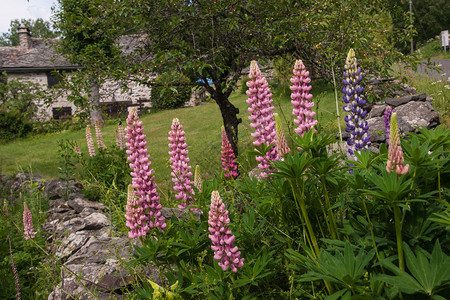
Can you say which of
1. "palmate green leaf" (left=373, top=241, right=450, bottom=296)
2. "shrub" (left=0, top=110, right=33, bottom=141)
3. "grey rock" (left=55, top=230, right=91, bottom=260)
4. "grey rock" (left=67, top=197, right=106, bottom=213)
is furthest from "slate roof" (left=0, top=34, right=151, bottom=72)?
"palmate green leaf" (left=373, top=241, right=450, bottom=296)

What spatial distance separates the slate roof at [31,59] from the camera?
1072 inches

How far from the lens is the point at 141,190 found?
2.84 metres

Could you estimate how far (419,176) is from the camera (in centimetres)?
180

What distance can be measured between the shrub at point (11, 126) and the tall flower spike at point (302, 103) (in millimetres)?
21452

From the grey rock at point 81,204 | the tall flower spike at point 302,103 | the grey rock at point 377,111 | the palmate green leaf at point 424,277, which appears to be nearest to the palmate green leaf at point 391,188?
the palmate green leaf at point 424,277

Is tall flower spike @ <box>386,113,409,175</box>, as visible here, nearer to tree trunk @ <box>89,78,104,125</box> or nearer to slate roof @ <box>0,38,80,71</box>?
tree trunk @ <box>89,78,104,125</box>

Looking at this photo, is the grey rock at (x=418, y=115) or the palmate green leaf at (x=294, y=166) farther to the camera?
the grey rock at (x=418, y=115)

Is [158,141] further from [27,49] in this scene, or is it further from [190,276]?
[27,49]

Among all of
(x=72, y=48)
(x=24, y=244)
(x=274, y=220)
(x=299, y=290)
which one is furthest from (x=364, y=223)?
(x=72, y=48)

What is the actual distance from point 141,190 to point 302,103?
1417mm

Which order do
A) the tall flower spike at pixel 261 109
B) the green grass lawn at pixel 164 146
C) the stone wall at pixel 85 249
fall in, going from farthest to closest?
the green grass lawn at pixel 164 146 < the stone wall at pixel 85 249 < the tall flower spike at pixel 261 109

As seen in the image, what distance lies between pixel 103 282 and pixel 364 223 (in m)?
2.40

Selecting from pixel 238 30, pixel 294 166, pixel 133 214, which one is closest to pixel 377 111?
pixel 238 30

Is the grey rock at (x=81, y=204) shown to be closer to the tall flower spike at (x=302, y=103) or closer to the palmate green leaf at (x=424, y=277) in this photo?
the tall flower spike at (x=302, y=103)
